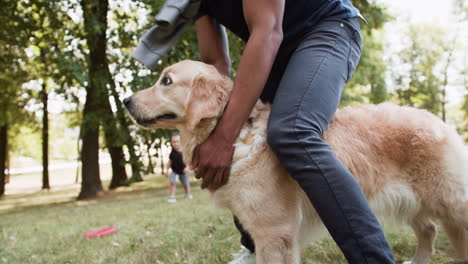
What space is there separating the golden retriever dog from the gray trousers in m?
0.27

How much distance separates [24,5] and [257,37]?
13.6 m

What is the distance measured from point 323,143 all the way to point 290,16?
3.14 feet

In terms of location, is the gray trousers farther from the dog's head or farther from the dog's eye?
the dog's eye

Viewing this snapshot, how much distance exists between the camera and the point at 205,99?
2551 mm

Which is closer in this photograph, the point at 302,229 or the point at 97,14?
the point at 302,229

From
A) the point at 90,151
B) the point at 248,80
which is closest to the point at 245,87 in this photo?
the point at 248,80

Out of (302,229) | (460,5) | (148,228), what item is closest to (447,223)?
(302,229)

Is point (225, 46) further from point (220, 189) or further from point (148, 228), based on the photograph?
point (148, 228)

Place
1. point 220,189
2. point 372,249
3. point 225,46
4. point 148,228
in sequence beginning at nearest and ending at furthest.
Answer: point 372,249, point 220,189, point 225,46, point 148,228

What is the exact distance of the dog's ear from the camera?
2500mm

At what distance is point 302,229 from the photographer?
2625mm

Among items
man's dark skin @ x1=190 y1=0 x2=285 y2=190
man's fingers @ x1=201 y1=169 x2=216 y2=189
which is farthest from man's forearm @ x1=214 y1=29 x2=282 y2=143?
man's fingers @ x1=201 y1=169 x2=216 y2=189

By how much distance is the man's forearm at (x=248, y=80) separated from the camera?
2234mm

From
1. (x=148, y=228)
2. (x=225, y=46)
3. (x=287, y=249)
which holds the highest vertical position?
(x=225, y=46)
